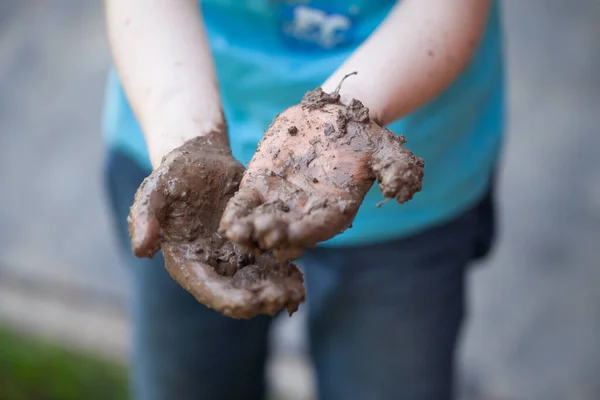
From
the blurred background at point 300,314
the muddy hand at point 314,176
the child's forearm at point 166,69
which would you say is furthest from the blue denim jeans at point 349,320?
the blurred background at point 300,314

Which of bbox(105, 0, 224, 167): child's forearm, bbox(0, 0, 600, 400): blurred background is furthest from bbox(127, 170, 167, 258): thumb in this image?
bbox(0, 0, 600, 400): blurred background

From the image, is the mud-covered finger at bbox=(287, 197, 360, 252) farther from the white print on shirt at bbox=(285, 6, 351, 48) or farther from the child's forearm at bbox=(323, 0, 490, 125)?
the white print on shirt at bbox=(285, 6, 351, 48)

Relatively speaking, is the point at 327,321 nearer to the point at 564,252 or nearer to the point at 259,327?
the point at 259,327

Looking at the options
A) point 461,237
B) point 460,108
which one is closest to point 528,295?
point 461,237

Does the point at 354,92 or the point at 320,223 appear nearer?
the point at 320,223

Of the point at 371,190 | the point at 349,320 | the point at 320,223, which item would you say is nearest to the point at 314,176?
the point at 320,223

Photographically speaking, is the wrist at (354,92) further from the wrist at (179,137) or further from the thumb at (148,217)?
the thumb at (148,217)

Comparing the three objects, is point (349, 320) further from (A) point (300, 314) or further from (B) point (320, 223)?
(A) point (300, 314)
